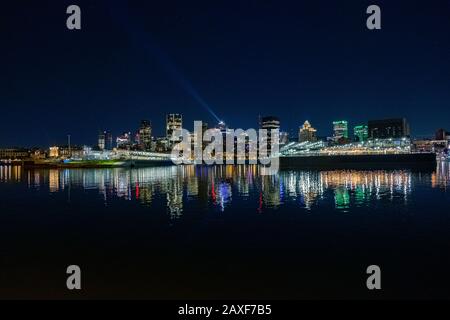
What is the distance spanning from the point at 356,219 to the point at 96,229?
10.1 metres

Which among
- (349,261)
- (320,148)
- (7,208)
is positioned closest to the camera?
(349,261)

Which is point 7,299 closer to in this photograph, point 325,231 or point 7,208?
point 325,231

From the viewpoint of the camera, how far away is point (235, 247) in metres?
10.8

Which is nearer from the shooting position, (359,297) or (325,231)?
(359,297)

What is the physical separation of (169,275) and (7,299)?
322cm

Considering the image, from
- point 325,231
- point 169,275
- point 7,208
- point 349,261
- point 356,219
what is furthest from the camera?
point 7,208

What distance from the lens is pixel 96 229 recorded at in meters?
13.7

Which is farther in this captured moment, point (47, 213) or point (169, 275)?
point (47, 213)

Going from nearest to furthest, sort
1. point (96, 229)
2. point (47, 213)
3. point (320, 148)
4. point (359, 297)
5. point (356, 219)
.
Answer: point (359, 297), point (96, 229), point (356, 219), point (47, 213), point (320, 148)
